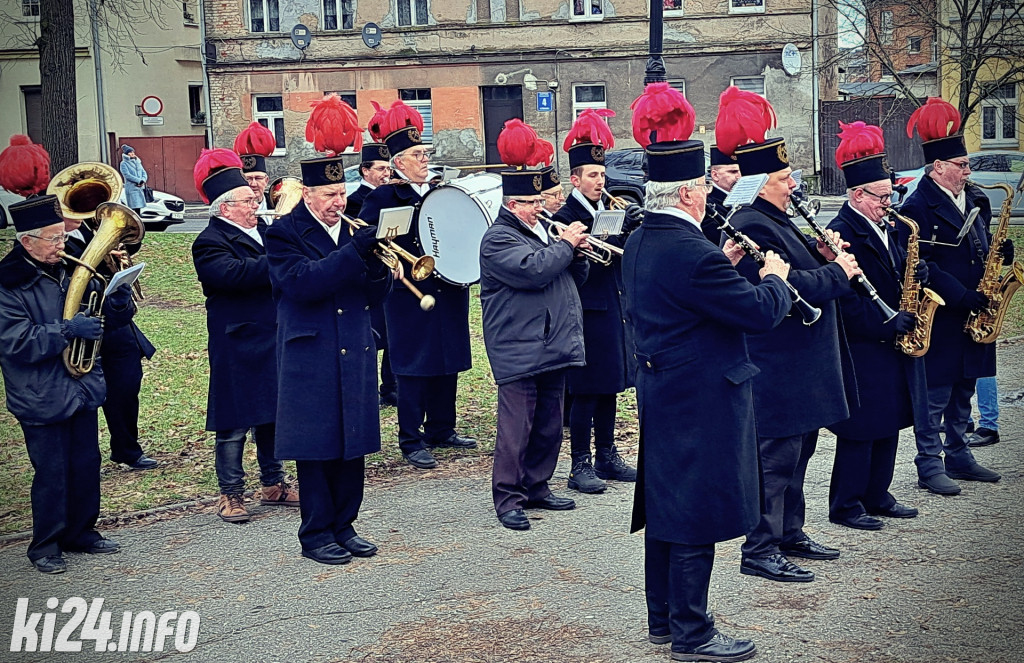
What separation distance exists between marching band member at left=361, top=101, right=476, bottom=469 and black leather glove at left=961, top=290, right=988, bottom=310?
3.46 meters

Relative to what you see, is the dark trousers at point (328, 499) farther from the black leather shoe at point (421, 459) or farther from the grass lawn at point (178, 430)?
the black leather shoe at point (421, 459)

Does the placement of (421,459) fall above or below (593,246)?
below

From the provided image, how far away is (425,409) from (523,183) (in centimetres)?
279

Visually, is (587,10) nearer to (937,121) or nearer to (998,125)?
(998,125)

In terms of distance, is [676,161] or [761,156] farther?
[761,156]

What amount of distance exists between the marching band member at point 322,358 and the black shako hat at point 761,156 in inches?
75.0

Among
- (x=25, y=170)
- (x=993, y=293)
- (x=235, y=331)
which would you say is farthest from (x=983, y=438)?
(x=25, y=170)

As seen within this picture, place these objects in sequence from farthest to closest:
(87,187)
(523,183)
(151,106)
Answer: (151,106) < (87,187) < (523,183)

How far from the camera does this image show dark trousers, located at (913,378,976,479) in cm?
769

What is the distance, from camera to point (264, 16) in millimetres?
33844

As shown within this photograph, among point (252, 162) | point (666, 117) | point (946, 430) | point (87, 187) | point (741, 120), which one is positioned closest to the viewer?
point (666, 117)

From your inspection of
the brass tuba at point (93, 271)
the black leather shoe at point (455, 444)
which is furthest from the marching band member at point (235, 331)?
the black leather shoe at point (455, 444)

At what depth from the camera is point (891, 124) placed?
33312mm

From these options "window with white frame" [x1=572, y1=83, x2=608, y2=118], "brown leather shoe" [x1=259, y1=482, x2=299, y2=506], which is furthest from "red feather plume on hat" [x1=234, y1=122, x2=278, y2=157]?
"window with white frame" [x1=572, y1=83, x2=608, y2=118]
